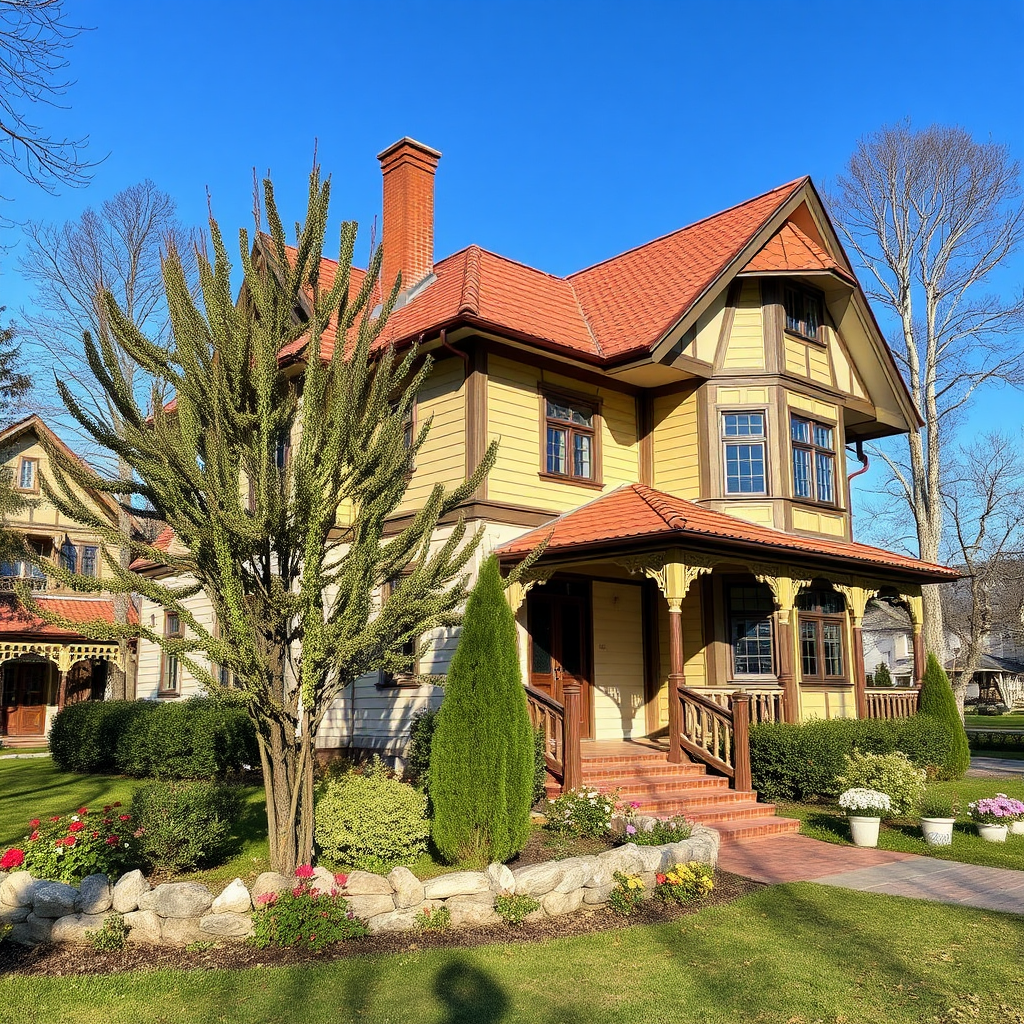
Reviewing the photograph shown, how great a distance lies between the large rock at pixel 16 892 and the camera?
6445mm

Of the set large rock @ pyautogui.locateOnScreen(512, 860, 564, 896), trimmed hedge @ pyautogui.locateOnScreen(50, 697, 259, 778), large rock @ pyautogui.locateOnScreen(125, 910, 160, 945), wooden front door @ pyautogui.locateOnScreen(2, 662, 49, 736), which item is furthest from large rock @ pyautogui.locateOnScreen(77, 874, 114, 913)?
wooden front door @ pyautogui.locateOnScreen(2, 662, 49, 736)

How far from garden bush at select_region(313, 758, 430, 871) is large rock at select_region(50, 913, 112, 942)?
208cm

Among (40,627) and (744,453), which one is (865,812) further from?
(40,627)

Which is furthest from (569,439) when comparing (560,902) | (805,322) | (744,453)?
(560,902)

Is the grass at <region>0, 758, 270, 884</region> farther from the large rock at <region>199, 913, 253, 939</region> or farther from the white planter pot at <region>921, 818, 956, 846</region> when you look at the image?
the white planter pot at <region>921, 818, 956, 846</region>

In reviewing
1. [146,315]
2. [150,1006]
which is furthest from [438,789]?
[146,315]

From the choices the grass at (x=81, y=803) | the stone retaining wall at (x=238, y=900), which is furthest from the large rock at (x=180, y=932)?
the grass at (x=81, y=803)

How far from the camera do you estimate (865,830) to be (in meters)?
10.5

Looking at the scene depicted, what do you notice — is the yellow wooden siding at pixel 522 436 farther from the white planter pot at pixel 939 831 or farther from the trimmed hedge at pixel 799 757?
the white planter pot at pixel 939 831

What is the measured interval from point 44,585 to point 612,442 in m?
22.6

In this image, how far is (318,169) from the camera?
7.77 m

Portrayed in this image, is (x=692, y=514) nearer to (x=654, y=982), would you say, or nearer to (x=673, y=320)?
(x=673, y=320)

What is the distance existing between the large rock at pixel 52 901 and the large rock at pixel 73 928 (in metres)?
0.06

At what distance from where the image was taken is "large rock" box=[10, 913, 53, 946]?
638 centimetres
